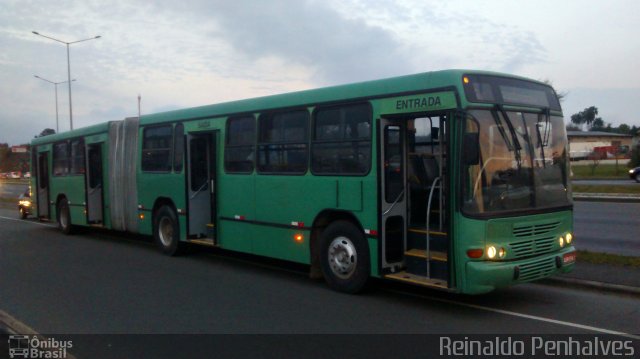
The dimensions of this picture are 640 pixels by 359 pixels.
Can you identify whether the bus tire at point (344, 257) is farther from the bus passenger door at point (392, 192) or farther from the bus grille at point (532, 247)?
the bus grille at point (532, 247)

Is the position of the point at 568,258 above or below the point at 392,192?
below

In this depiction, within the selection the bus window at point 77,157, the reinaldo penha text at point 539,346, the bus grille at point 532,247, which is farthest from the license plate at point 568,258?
the bus window at point 77,157

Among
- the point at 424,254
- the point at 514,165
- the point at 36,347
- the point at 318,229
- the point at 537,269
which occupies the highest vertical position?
the point at 514,165

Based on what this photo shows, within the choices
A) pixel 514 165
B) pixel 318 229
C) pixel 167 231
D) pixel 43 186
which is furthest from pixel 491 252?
pixel 43 186

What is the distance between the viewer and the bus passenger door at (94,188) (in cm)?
1530

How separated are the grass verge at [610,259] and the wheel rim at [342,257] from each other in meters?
4.27

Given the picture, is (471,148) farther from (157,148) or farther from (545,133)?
(157,148)

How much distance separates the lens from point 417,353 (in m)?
5.65

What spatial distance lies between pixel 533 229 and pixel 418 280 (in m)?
1.58

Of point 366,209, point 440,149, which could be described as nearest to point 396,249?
point 366,209

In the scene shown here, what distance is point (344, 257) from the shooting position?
27.1 feet

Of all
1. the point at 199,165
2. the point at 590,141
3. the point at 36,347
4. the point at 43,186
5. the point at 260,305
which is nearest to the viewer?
the point at 36,347

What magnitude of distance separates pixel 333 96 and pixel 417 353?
416cm

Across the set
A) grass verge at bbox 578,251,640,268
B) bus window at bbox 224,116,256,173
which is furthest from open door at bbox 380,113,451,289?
grass verge at bbox 578,251,640,268
